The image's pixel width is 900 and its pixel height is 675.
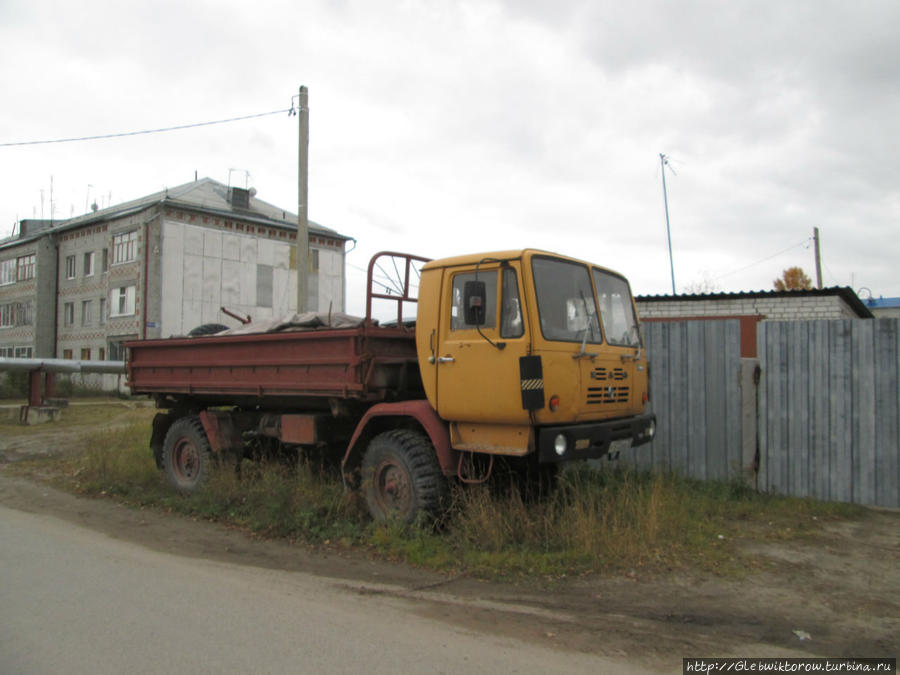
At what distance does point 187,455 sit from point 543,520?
518cm

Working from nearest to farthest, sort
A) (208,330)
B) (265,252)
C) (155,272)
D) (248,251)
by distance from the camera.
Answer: (208,330) < (155,272) < (248,251) < (265,252)

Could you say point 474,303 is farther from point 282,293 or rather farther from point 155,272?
point 282,293

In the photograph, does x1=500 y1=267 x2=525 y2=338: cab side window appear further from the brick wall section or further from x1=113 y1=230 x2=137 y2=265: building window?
x1=113 y1=230 x2=137 y2=265: building window

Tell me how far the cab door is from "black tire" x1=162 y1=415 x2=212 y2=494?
3.98m

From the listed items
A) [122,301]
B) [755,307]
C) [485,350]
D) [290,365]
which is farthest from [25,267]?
[485,350]

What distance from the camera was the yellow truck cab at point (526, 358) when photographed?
5.38m

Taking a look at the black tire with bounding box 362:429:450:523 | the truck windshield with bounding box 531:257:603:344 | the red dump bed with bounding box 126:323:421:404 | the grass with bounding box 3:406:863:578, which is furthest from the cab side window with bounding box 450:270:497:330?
the grass with bounding box 3:406:863:578

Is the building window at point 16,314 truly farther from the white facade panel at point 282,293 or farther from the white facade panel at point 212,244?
the white facade panel at point 282,293

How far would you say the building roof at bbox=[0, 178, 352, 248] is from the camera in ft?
111

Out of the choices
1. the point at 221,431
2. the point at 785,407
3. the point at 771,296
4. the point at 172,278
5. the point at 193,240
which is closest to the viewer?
the point at 785,407

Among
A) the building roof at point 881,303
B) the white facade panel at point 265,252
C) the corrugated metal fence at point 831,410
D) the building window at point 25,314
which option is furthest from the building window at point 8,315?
the building roof at point 881,303

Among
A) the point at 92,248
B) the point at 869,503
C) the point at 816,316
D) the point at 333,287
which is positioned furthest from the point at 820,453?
the point at 92,248

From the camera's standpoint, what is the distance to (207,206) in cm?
3462

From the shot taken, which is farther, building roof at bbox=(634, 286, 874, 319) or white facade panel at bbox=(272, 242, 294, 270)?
white facade panel at bbox=(272, 242, 294, 270)
